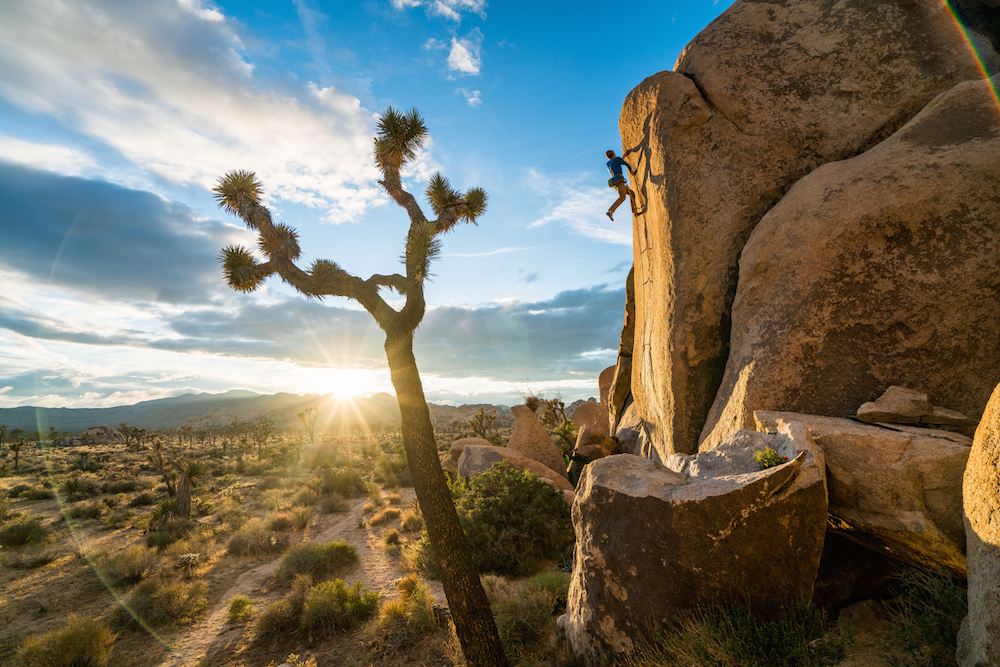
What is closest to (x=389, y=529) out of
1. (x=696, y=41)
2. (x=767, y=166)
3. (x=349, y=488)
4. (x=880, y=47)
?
(x=349, y=488)

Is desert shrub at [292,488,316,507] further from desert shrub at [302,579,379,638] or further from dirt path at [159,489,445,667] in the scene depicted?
desert shrub at [302,579,379,638]

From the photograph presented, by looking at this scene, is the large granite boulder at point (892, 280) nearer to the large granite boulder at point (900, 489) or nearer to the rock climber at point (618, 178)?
the large granite boulder at point (900, 489)

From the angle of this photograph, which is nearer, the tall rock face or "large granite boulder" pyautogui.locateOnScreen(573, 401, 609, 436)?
the tall rock face

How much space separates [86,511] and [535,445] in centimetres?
1725

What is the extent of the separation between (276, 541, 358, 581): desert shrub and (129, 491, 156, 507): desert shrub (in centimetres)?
1107

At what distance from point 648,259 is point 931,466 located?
5.56 m

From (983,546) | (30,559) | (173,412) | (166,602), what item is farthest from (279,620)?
(173,412)

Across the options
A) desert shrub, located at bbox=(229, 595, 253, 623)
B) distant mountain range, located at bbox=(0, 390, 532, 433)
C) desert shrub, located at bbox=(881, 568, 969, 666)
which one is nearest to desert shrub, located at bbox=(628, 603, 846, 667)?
desert shrub, located at bbox=(881, 568, 969, 666)

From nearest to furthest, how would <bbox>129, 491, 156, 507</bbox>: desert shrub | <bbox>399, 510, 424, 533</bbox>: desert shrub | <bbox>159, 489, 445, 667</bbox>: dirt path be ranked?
<bbox>159, 489, 445, 667</bbox>: dirt path, <bbox>399, 510, 424, 533</bbox>: desert shrub, <bbox>129, 491, 156, 507</bbox>: desert shrub

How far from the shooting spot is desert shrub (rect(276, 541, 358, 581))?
10734 mm

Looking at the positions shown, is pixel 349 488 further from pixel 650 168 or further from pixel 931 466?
pixel 931 466

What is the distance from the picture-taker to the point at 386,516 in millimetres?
15570

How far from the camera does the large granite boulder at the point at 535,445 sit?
16156 millimetres

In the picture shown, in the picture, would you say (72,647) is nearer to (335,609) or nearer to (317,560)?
(335,609)
